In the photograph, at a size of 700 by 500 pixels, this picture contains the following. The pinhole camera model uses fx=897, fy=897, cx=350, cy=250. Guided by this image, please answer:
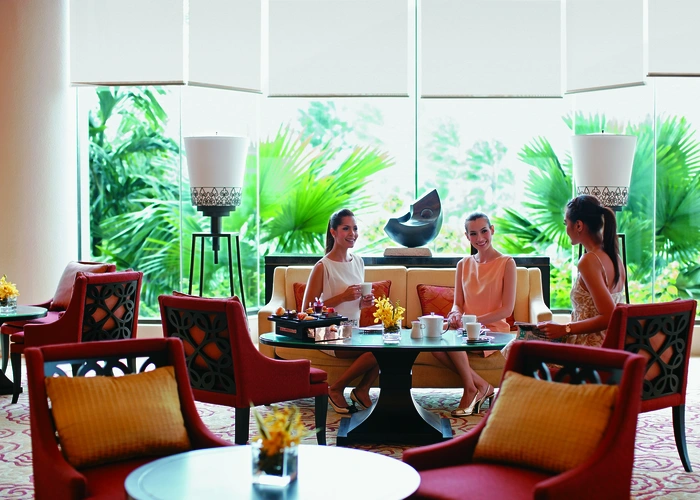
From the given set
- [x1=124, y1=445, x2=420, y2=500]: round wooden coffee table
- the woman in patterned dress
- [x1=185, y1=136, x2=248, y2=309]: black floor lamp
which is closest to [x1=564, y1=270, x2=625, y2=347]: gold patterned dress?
the woman in patterned dress

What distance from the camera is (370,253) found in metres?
8.41

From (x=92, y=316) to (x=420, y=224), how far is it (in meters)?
2.56

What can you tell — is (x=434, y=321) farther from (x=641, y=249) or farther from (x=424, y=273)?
(x=641, y=249)

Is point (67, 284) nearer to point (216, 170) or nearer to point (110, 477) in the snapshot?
point (216, 170)

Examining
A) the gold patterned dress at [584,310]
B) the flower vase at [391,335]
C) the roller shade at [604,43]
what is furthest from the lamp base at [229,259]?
the gold patterned dress at [584,310]

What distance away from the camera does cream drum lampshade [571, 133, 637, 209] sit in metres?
7.01

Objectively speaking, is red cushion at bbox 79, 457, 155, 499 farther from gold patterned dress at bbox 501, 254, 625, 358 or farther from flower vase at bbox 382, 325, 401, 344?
gold patterned dress at bbox 501, 254, 625, 358

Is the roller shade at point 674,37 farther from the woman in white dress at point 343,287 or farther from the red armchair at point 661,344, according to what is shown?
the red armchair at point 661,344

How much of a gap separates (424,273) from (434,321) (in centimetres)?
161

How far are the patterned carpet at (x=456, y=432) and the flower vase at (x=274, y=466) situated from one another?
1905 mm

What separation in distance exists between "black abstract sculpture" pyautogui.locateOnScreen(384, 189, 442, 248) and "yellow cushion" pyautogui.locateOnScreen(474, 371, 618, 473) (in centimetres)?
376

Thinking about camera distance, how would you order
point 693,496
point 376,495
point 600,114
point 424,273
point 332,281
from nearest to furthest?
point 376,495 < point 693,496 < point 332,281 < point 424,273 < point 600,114

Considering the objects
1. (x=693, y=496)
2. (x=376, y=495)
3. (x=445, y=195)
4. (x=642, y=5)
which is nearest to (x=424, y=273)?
(x=445, y=195)

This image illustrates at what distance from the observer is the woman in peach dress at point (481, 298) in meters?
5.56
